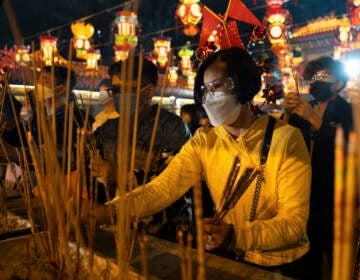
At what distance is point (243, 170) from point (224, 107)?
0.95ft

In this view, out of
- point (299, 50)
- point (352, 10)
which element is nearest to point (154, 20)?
point (299, 50)

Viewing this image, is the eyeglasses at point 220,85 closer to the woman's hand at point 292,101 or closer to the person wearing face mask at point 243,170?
the person wearing face mask at point 243,170

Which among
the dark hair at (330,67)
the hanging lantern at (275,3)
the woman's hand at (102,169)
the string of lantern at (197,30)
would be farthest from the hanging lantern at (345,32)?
the woman's hand at (102,169)

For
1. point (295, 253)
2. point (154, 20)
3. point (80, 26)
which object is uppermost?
point (154, 20)

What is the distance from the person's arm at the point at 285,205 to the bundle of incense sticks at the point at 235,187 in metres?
0.08

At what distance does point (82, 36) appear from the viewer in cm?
1311

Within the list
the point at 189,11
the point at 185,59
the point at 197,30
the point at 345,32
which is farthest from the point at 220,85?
the point at 185,59

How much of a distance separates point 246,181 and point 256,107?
0.64 m

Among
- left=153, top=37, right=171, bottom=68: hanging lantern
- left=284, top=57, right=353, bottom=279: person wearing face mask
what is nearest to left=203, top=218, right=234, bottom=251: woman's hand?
left=284, top=57, right=353, bottom=279: person wearing face mask

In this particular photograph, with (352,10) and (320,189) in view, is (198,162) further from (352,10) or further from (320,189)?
(352,10)

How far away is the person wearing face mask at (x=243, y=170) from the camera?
1091 millimetres

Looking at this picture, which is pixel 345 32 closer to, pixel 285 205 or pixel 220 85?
pixel 220 85

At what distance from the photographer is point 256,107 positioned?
1.70 meters

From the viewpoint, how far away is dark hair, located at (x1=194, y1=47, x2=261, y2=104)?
136 cm
